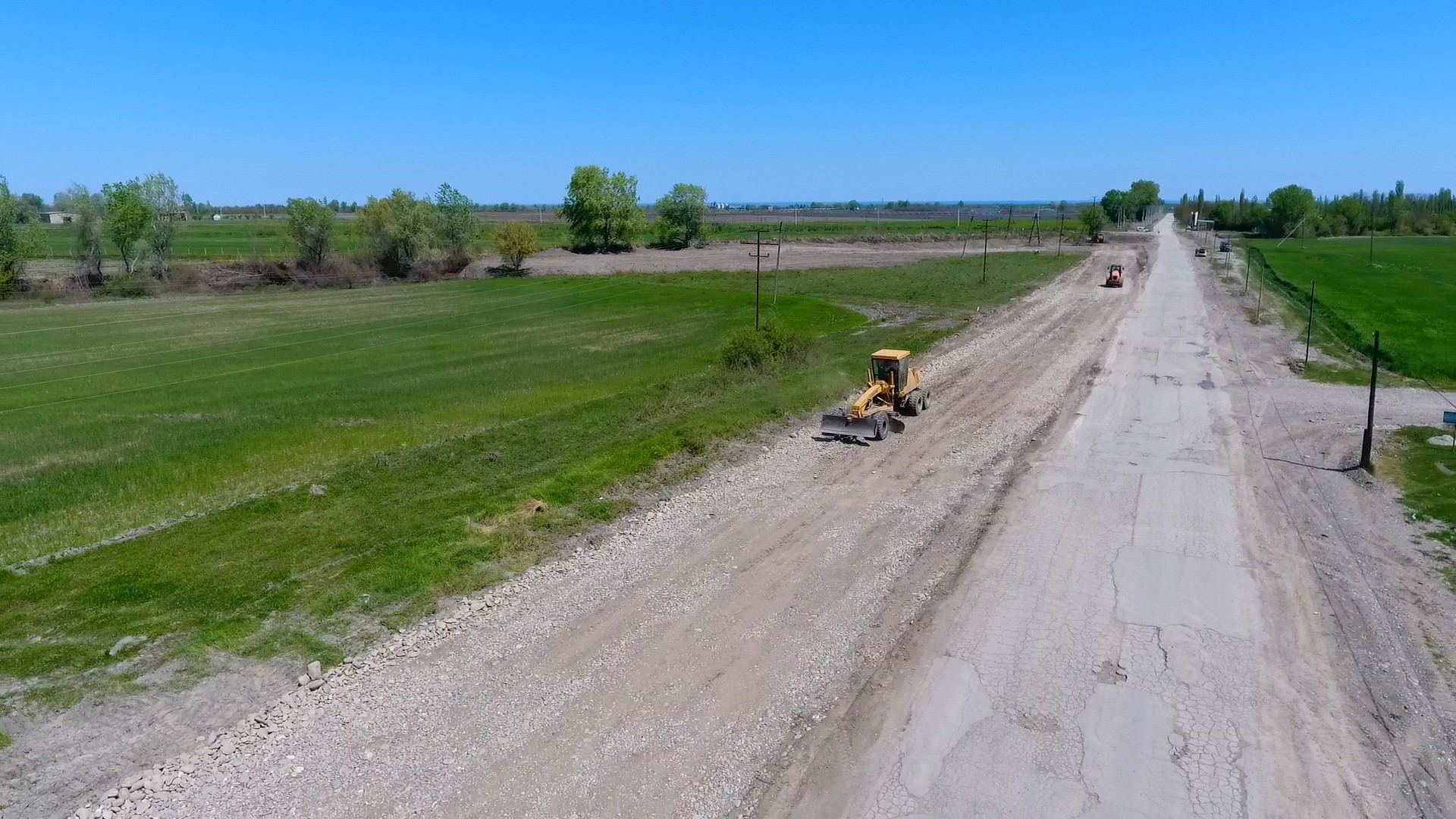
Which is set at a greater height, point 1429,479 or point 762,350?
point 762,350

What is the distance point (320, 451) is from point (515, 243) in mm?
66798

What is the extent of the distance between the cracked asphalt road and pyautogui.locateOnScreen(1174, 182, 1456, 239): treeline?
130547 millimetres

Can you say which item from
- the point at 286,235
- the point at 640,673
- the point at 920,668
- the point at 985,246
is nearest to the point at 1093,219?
Answer: the point at 985,246

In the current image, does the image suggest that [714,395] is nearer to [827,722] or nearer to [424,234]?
[827,722]

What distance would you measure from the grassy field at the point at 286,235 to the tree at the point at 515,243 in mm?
8585

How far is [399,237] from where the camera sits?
3295 inches

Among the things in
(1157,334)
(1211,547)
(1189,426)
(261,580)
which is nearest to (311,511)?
(261,580)

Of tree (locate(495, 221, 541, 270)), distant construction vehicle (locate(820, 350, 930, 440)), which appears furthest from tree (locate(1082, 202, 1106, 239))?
distant construction vehicle (locate(820, 350, 930, 440))

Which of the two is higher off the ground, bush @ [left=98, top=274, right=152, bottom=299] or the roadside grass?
bush @ [left=98, top=274, right=152, bottom=299]

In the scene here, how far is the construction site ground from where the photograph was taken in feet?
31.4

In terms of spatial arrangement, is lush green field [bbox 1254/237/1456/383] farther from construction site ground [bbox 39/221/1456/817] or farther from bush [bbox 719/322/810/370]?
bush [bbox 719/322/810/370]

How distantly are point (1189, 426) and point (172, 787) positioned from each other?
25043 mm

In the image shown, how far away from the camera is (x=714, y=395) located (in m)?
29.3

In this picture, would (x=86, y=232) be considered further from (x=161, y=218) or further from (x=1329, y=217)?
(x=1329, y=217)
